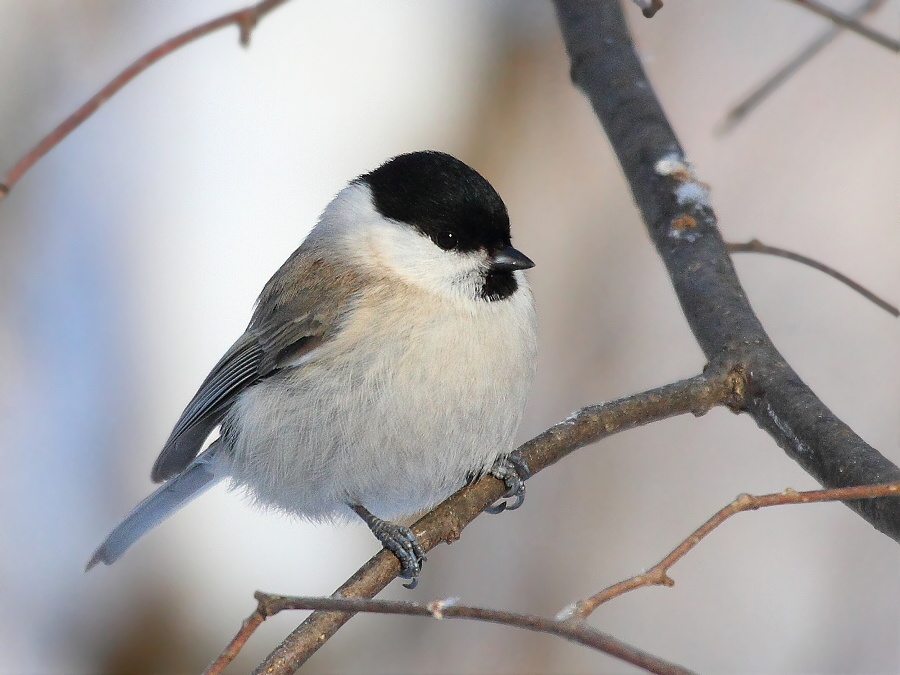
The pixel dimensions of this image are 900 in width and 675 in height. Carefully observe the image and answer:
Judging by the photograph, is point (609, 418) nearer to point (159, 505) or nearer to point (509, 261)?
point (509, 261)

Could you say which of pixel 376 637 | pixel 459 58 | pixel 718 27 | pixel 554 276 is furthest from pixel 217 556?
pixel 718 27

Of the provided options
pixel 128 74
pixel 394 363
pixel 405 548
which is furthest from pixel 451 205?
pixel 128 74

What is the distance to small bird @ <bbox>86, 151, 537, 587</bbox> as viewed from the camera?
163cm

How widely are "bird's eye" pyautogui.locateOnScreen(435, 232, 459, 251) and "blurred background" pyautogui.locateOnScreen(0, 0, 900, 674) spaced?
136 cm

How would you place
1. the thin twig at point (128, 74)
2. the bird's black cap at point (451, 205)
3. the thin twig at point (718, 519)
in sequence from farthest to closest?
1. the bird's black cap at point (451, 205)
2. the thin twig at point (718, 519)
3. the thin twig at point (128, 74)

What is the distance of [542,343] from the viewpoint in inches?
121

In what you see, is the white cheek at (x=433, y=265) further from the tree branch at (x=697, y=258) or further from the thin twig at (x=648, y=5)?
the thin twig at (x=648, y=5)

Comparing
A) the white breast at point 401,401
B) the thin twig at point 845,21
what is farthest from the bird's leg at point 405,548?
the thin twig at point 845,21

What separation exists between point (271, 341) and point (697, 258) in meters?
0.87

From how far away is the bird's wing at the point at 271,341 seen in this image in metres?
1.81

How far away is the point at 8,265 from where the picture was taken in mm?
3252

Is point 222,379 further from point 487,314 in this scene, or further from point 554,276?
point 554,276

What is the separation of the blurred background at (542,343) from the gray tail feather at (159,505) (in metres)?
0.84

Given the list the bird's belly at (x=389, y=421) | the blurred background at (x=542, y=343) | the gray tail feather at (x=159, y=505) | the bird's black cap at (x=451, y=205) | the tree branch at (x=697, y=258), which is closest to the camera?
the tree branch at (x=697, y=258)
